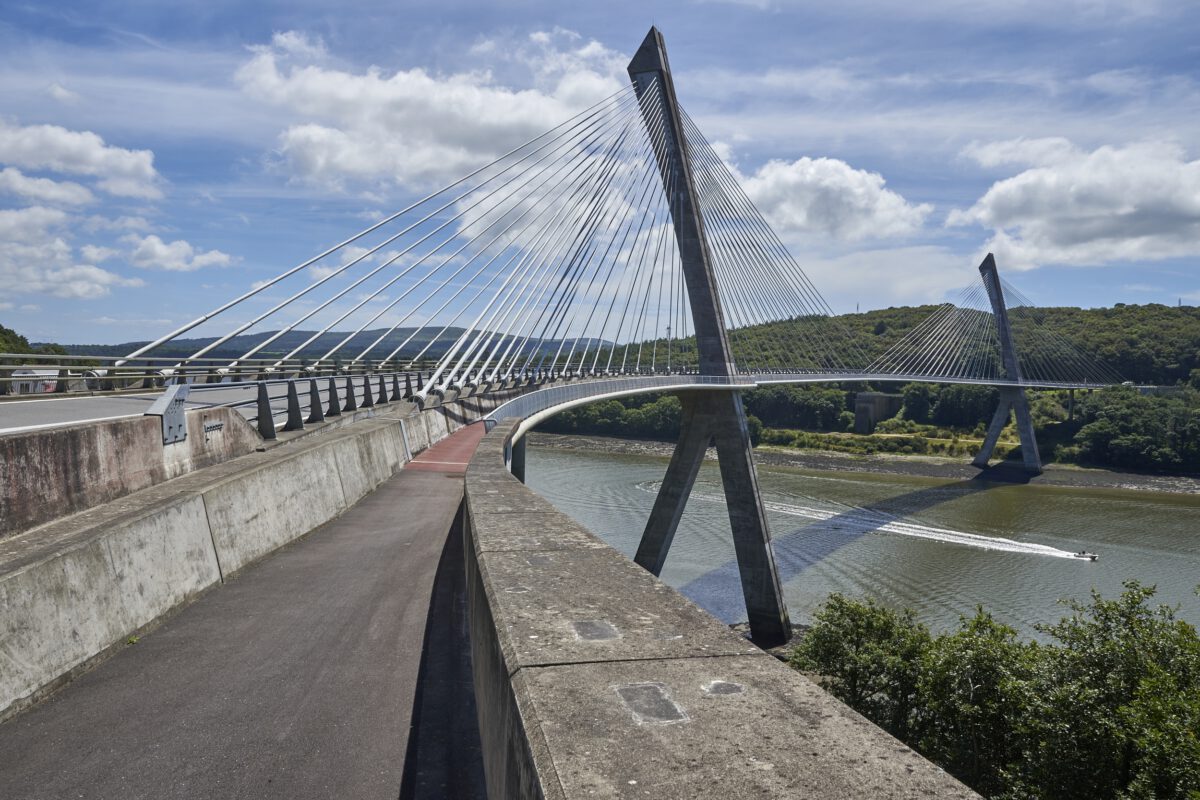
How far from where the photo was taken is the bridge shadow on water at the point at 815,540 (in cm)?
2186

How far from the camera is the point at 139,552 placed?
444 centimetres

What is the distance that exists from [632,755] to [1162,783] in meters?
7.03

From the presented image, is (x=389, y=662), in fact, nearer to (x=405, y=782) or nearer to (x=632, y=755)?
(x=405, y=782)

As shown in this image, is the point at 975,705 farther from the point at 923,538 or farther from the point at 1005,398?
the point at 1005,398

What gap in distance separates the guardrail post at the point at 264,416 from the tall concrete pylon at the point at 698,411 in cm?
1418

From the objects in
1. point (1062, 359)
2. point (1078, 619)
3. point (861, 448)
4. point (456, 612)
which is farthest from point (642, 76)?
point (1062, 359)

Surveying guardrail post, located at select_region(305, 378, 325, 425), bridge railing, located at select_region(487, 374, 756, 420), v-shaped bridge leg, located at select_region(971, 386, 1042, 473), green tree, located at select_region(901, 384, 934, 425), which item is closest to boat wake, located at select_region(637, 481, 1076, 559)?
A: bridge railing, located at select_region(487, 374, 756, 420)

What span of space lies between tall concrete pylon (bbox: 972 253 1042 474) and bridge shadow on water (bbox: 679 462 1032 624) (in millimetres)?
5218

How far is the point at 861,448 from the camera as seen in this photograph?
192 feet

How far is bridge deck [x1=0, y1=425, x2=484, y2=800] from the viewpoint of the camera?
3109mm

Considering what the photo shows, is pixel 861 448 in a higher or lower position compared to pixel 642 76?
lower

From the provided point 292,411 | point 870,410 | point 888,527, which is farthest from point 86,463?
point 870,410

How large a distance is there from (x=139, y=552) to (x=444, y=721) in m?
2.08

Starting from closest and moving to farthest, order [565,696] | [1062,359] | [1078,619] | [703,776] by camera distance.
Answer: [703,776], [565,696], [1078,619], [1062,359]
